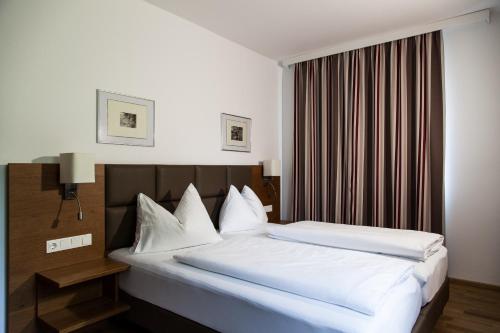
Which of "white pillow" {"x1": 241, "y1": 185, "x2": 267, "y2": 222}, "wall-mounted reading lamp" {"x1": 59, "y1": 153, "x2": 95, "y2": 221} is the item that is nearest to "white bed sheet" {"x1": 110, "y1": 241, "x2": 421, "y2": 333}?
"wall-mounted reading lamp" {"x1": 59, "y1": 153, "x2": 95, "y2": 221}

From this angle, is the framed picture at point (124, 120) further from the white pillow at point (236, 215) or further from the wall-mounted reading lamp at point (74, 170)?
the white pillow at point (236, 215)

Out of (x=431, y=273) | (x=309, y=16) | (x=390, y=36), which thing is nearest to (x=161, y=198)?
(x=431, y=273)

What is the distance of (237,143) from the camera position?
4.03 m

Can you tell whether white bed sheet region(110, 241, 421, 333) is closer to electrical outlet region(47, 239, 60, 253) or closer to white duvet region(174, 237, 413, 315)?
white duvet region(174, 237, 413, 315)

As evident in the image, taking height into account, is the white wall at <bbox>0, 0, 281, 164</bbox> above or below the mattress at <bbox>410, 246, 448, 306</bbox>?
above

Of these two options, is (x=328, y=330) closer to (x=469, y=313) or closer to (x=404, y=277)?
(x=404, y=277)

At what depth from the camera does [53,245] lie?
222cm

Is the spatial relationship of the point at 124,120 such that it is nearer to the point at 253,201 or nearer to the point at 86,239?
the point at 86,239

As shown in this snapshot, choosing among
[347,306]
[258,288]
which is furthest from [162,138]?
[347,306]

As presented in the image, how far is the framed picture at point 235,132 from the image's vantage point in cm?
385

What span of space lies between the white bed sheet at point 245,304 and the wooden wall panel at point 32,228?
1.79 ft

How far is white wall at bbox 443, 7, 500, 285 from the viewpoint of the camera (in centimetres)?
329

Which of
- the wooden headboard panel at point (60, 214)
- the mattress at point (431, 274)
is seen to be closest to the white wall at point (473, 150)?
the mattress at point (431, 274)

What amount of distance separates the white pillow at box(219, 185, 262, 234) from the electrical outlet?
4.70 ft
